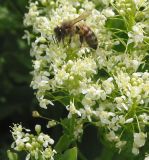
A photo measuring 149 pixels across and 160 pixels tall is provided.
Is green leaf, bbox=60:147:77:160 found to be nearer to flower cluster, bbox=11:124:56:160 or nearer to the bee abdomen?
flower cluster, bbox=11:124:56:160

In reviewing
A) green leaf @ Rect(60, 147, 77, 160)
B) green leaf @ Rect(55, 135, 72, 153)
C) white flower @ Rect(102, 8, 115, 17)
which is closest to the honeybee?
white flower @ Rect(102, 8, 115, 17)

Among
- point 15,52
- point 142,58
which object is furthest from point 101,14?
point 15,52

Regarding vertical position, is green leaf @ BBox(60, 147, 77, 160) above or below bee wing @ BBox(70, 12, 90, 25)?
below

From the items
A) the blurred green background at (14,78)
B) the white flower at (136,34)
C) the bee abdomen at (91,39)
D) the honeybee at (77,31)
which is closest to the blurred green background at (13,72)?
the blurred green background at (14,78)

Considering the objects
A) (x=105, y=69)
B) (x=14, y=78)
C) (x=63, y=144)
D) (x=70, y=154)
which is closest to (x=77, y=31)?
(x=105, y=69)

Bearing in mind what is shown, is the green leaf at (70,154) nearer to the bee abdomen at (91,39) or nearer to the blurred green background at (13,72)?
the bee abdomen at (91,39)

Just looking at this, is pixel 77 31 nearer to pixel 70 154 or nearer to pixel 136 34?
pixel 136 34

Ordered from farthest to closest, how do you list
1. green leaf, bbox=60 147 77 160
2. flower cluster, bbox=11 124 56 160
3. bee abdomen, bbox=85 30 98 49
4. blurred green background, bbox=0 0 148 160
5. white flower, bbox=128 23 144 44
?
1. blurred green background, bbox=0 0 148 160
2. bee abdomen, bbox=85 30 98 49
3. white flower, bbox=128 23 144 44
4. flower cluster, bbox=11 124 56 160
5. green leaf, bbox=60 147 77 160
